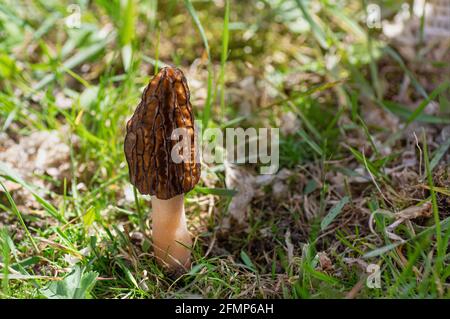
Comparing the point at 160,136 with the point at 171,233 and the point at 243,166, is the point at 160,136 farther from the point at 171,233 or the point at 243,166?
the point at 243,166

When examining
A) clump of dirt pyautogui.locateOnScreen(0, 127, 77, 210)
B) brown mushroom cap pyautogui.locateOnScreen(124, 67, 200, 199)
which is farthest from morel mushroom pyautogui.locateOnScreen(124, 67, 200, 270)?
clump of dirt pyautogui.locateOnScreen(0, 127, 77, 210)

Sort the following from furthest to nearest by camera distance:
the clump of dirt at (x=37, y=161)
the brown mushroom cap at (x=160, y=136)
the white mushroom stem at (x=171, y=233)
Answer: the clump of dirt at (x=37, y=161), the white mushroom stem at (x=171, y=233), the brown mushroom cap at (x=160, y=136)

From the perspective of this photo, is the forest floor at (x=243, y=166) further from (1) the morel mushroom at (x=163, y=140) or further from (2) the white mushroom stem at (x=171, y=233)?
(1) the morel mushroom at (x=163, y=140)

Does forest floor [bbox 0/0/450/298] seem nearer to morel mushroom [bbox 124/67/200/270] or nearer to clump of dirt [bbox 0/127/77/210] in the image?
clump of dirt [bbox 0/127/77/210]

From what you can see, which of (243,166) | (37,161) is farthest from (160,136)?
(37,161)

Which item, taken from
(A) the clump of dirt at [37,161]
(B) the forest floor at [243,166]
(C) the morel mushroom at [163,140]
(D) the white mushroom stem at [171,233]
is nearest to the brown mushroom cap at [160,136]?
(C) the morel mushroom at [163,140]

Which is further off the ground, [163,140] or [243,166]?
[163,140]

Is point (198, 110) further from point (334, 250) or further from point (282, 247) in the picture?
point (334, 250)
